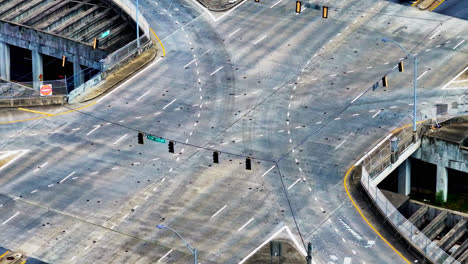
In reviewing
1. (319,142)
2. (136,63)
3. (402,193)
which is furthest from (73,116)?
(402,193)

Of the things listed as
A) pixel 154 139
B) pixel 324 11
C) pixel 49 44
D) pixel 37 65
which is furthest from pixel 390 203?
pixel 37 65

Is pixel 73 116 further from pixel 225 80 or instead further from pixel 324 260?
pixel 324 260

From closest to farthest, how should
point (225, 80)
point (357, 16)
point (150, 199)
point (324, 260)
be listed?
1. point (324, 260)
2. point (150, 199)
3. point (225, 80)
4. point (357, 16)

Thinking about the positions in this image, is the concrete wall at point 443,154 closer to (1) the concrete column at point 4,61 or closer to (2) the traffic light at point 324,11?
(2) the traffic light at point 324,11

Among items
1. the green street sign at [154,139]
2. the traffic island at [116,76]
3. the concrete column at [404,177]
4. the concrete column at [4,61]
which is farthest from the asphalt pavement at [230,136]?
the concrete column at [4,61]

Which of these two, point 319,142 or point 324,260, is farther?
point 319,142

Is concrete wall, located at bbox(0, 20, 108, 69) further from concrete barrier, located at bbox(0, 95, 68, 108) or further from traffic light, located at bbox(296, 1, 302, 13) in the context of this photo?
traffic light, located at bbox(296, 1, 302, 13)
